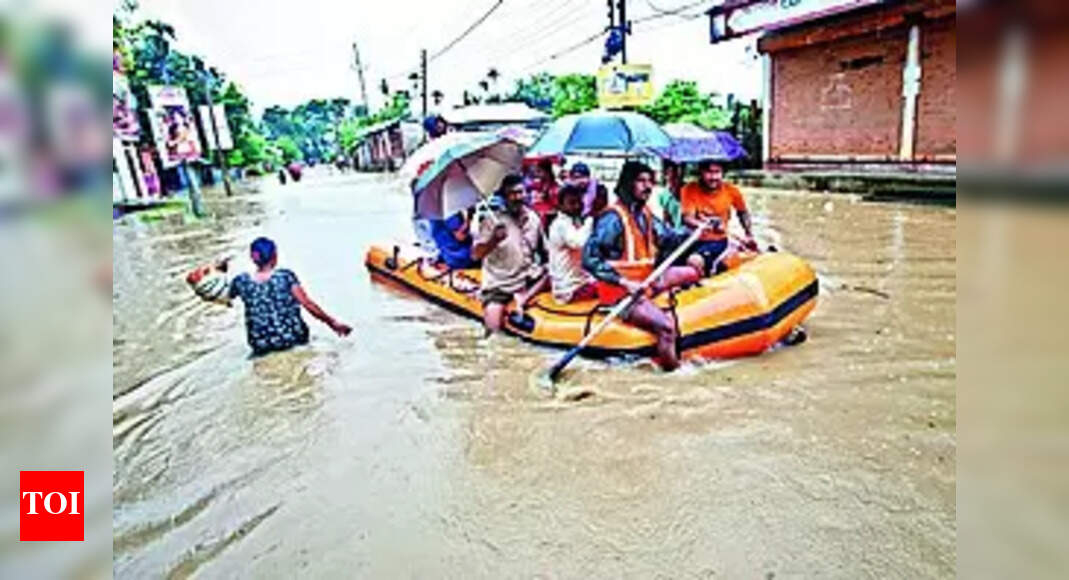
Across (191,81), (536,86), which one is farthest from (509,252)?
(536,86)

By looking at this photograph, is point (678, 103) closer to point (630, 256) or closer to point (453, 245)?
point (453, 245)

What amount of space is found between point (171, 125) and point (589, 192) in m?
23.3

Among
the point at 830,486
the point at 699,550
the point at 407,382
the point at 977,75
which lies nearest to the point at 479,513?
the point at 699,550

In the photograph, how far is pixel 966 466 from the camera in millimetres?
819

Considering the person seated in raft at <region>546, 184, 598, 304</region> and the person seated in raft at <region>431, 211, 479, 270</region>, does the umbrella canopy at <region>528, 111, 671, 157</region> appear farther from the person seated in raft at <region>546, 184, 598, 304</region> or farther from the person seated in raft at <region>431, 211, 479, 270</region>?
the person seated in raft at <region>431, 211, 479, 270</region>

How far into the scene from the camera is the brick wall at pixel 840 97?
1491 centimetres

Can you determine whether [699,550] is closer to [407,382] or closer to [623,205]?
[623,205]

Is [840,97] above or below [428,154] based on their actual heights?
above

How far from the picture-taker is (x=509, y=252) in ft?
19.0

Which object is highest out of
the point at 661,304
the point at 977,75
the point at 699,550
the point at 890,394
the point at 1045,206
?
the point at 977,75

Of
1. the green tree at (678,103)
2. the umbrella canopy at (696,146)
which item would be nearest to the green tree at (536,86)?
the green tree at (678,103)

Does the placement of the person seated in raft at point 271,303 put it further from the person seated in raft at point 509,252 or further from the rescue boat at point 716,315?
the rescue boat at point 716,315

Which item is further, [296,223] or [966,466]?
[296,223]

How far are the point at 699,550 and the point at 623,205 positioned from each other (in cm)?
257
